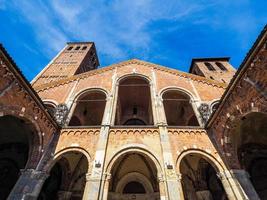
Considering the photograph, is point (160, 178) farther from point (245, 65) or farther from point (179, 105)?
point (179, 105)

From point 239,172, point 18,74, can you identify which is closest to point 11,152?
point 18,74

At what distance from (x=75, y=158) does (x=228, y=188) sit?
28.5 feet

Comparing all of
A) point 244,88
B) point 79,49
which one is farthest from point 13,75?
point 79,49

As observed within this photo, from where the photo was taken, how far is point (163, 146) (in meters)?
8.88

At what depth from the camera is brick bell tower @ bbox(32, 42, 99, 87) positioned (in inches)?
938

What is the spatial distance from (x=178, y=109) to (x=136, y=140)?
753 cm

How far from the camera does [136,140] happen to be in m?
9.38

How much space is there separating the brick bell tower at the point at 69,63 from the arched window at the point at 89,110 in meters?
10.3

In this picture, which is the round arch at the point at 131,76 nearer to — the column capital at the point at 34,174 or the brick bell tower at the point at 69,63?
the column capital at the point at 34,174

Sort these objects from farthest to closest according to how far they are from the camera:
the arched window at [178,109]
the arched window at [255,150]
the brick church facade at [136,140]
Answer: the arched window at [178,109]
the arched window at [255,150]
the brick church facade at [136,140]

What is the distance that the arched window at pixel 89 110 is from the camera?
46.6 feet

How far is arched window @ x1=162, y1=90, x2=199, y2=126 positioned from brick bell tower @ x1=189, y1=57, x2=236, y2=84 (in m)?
11.3

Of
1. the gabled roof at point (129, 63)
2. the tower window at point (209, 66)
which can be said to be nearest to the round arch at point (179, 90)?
the gabled roof at point (129, 63)

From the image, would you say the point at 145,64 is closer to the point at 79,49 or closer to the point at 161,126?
the point at 161,126
